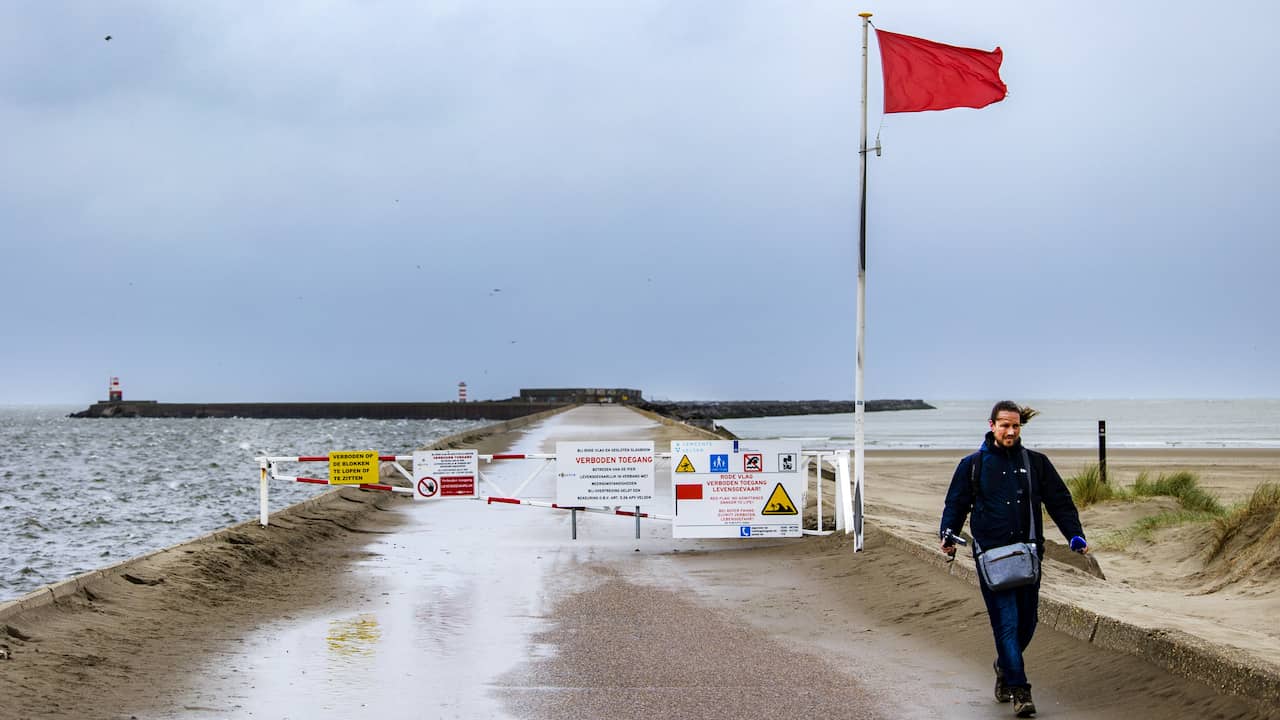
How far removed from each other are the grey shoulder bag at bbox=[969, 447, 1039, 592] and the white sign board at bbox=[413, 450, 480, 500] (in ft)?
33.5

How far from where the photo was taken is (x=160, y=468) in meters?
51.1

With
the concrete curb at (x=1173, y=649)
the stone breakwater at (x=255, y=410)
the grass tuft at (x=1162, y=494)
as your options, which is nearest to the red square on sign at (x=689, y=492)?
the concrete curb at (x=1173, y=649)

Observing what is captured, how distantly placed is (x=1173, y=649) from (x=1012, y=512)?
1.39 metres

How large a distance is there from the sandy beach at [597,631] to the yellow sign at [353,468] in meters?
0.94

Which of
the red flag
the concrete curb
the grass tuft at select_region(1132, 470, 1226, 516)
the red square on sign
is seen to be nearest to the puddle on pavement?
the concrete curb

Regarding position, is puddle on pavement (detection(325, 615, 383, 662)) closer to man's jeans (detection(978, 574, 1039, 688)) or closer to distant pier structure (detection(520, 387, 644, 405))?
man's jeans (detection(978, 574, 1039, 688))

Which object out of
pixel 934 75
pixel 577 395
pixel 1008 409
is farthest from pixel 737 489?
pixel 577 395

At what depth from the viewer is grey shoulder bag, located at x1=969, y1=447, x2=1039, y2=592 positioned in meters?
7.02

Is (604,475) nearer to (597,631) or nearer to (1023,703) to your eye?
(597,631)

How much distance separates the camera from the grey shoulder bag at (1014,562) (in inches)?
276

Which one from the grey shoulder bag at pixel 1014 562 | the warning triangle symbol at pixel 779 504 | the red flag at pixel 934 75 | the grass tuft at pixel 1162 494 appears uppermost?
the red flag at pixel 934 75

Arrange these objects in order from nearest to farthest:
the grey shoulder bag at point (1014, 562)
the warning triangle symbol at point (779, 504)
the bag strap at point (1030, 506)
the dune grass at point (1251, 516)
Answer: the grey shoulder bag at point (1014, 562) → the bag strap at point (1030, 506) → the dune grass at point (1251, 516) → the warning triangle symbol at point (779, 504)

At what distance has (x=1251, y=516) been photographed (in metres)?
13.9

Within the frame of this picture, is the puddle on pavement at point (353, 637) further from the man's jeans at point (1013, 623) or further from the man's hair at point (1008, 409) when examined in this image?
the man's hair at point (1008, 409)
